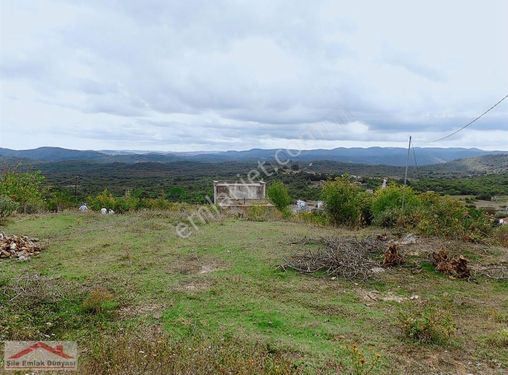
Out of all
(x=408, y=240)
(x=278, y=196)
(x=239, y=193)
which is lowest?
(x=278, y=196)

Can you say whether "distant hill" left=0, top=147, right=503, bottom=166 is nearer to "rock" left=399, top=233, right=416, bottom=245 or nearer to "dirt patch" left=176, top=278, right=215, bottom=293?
"rock" left=399, top=233, right=416, bottom=245

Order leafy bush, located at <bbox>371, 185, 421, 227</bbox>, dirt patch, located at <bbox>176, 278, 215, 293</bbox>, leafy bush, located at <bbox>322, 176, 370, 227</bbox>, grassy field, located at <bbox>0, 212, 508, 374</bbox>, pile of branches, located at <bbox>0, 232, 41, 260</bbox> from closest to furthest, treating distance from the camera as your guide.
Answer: grassy field, located at <bbox>0, 212, 508, 374</bbox>
dirt patch, located at <bbox>176, 278, 215, 293</bbox>
pile of branches, located at <bbox>0, 232, 41, 260</bbox>
leafy bush, located at <bbox>371, 185, 421, 227</bbox>
leafy bush, located at <bbox>322, 176, 370, 227</bbox>

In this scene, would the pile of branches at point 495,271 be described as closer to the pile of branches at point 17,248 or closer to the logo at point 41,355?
the logo at point 41,355

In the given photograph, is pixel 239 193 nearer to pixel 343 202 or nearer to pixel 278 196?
pixel 278 196

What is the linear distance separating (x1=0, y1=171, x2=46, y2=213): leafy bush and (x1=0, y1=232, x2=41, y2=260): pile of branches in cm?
770

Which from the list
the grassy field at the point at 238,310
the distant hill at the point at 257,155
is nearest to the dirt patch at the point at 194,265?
the grassy field at the point at 238,310

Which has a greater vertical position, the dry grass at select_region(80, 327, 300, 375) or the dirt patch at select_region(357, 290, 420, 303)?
the dry grass at select_region(80, 327, 300, 375)

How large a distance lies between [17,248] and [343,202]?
9628 millimetres

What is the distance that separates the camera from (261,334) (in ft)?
14.1

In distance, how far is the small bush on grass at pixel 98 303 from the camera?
4.87 meters

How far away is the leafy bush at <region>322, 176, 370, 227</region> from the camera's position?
43.8 ft

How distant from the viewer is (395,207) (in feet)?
41.9

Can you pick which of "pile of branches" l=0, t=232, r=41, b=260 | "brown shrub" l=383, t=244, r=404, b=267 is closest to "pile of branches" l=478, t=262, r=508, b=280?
"brown shrub" l=383, t=244, r=404, b=267

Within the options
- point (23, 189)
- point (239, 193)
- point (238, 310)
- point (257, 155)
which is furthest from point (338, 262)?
point (257, 155)
